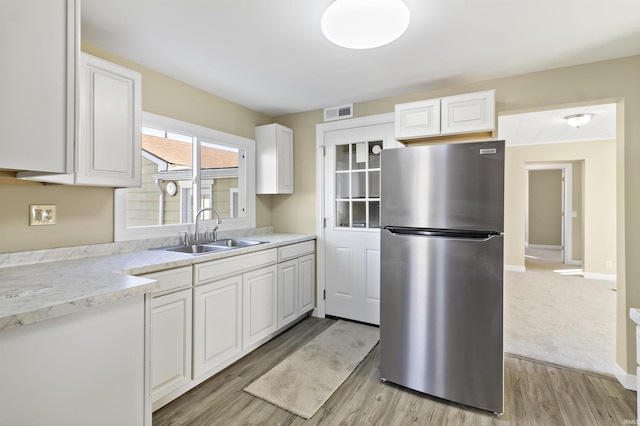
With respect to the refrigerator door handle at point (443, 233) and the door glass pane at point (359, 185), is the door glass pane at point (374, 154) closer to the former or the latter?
the door glass pane at point (359, 185)

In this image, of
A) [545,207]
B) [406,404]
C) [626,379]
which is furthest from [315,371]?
[545,207]

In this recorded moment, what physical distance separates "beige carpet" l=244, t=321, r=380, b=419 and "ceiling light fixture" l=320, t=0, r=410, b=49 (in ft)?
7.28

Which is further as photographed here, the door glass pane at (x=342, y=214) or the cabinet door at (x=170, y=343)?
the door glass pane at (x=342, y=214)

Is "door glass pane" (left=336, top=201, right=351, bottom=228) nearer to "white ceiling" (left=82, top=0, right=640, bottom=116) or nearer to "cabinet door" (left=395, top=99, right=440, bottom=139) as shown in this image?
"cabinet door" (left=395, top=99, right=440, bottom=139)

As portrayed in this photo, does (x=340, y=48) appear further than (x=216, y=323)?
No

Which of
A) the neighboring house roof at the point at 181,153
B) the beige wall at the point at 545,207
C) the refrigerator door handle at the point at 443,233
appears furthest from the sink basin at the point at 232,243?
the beige wall at the point at 545,207

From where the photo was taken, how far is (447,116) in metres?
2.51

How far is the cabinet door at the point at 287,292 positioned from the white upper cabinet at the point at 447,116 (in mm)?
1625

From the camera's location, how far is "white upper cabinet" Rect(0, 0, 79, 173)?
1145mm

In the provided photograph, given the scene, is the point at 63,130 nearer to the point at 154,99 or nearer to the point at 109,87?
the point at 109,87

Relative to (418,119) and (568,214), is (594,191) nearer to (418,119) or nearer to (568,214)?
(568,214)

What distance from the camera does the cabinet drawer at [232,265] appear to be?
2131 millimetres

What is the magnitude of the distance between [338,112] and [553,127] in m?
3.59

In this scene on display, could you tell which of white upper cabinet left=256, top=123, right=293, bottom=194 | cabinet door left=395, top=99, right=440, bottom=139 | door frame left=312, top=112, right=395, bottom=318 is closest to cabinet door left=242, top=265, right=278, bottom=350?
door frame left=312, top=112, right=395, bottom=318
